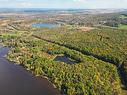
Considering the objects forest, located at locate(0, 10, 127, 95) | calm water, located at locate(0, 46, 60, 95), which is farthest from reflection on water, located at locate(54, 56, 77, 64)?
calm water, located at locate(0, 46, 60, 95)

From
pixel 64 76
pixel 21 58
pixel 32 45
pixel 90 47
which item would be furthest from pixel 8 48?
pixel 64 76

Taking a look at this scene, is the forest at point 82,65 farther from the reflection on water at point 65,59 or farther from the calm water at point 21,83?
the calm water at point 21,83

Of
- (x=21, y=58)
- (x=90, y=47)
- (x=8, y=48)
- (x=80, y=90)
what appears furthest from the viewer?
(x=8, y=48)

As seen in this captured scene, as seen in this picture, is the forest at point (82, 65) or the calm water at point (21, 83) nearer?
the forest at point (82, 65)

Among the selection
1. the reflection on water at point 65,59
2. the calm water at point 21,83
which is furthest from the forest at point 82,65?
the calm water at point 21,83

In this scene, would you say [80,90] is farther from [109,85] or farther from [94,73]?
[94,73]

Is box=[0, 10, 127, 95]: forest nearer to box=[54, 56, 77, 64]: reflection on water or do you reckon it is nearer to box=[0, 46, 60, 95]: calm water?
box=[54, 56, 77, 64]: reflection on water

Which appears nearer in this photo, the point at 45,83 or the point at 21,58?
the point at 45,83

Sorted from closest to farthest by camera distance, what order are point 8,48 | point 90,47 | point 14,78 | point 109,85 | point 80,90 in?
point 80,90 → point 109,85 → point 14,78 → point 90,47 → point 8,48
